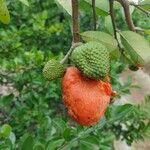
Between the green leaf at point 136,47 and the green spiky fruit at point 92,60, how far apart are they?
0.10 metres

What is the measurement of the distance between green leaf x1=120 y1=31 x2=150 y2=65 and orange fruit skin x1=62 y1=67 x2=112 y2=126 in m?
0.11

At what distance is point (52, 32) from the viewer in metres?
3.42

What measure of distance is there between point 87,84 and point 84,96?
4 centimetres

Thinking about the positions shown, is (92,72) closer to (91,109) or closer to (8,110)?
(91,109)

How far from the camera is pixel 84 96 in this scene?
1.08m

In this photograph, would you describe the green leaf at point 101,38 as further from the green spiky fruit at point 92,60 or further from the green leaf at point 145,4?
the green leaf at point 145,4

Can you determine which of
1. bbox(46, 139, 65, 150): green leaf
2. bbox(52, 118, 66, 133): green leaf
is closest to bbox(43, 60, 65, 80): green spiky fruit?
bbox(46, 139, 65, 150): green leaf

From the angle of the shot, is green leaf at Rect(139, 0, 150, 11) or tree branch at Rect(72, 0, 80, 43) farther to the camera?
green leaf at Rect(139, 0, 150, 11)

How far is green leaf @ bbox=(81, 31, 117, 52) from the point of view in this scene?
1.16 m

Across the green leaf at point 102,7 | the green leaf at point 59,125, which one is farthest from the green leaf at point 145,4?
the green leaf at point 59,125

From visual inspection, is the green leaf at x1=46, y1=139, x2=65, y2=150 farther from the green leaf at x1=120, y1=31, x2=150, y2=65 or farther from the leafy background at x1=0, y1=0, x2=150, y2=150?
the green leaf at x1=120, y1=31, x2=150, y2=65

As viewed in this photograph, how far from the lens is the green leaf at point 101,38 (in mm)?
1158

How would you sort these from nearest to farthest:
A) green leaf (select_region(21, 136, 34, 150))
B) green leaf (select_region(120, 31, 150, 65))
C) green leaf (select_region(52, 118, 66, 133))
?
green leaf (select_region(120, 31, 150, 65))
green leaf (select_region(21, 136, 34, 150))
green leaf (select_region(52, 118, 66, 133))

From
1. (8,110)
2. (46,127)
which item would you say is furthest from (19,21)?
(46,127)
